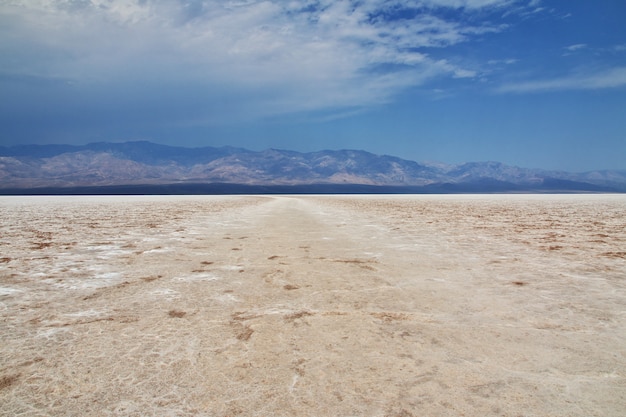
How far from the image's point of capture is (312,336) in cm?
306

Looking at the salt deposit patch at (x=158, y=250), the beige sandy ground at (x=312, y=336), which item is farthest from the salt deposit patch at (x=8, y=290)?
the salt deposit patch at (x=158, y=250)

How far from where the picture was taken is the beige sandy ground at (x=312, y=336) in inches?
84.5

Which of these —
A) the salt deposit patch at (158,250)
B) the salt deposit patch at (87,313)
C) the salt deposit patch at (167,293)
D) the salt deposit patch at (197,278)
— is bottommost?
the salt deposit patch at (158,250)

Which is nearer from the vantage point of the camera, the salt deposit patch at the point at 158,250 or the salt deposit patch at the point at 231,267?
the salt deposit patch at the point at 231,267

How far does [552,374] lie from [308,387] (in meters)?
1.58

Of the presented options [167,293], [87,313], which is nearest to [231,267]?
[167,293]

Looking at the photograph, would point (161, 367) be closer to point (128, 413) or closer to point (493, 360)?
point (128, 413)

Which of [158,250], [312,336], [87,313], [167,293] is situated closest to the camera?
[312,336]

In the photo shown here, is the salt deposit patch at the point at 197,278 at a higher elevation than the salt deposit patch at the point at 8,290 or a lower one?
lower

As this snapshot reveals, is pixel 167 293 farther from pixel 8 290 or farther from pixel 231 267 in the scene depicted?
pixel 8 290

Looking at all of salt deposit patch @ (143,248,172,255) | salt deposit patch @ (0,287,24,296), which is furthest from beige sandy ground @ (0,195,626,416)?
salt deposit patch @ (143,248,172,255)

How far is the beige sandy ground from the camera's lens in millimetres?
2147

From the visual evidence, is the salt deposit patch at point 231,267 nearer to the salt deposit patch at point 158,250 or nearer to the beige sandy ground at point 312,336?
the beige sandy ground at point 312,336

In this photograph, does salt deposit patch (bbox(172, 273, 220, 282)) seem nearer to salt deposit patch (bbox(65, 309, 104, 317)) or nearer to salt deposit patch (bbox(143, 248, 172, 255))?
salt deposit patch (bbox(65, 309, 104, 317))
